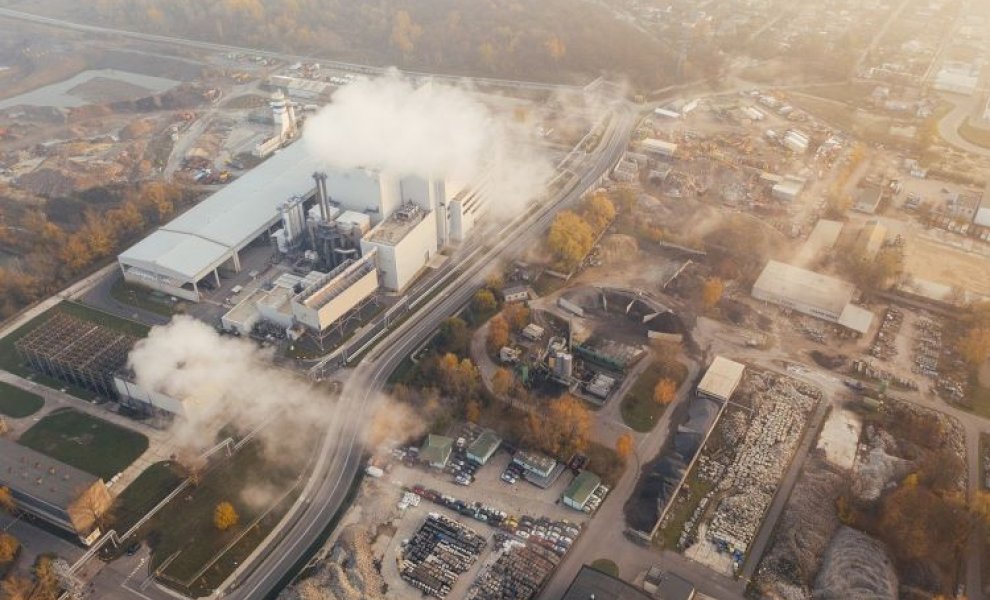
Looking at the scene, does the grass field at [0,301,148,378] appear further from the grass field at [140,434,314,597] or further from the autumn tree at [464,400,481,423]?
the autumn tree at [464,400,481,423]

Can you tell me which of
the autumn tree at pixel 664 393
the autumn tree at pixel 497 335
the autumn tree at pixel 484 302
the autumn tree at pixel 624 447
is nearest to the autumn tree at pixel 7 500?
the autumn tree at pixel 497 335

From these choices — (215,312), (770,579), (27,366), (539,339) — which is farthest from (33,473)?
(770,579)

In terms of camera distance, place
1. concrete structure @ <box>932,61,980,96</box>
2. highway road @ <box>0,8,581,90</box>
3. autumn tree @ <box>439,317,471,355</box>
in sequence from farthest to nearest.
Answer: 1. highway road @ <box>0,8,581,90</box>
2. concrete structure @ <box>932,61,980,96</box>
3. autumn tree @ <box>439,317,471,355</box>

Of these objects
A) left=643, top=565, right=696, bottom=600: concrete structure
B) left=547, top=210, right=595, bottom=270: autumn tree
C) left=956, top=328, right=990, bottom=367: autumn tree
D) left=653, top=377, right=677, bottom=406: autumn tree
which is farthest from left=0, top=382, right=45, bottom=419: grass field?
left=956, top=328, right=990, bottom=367: autumn tree

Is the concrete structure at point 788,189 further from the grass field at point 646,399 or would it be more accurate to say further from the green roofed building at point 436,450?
the green roofed building at point 436,450

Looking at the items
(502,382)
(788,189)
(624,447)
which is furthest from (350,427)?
(788,189)

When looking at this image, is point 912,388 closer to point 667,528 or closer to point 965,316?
point 965,316

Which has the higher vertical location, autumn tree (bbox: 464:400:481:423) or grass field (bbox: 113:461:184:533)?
autumn tree (bbox: 464:400:481:423)
